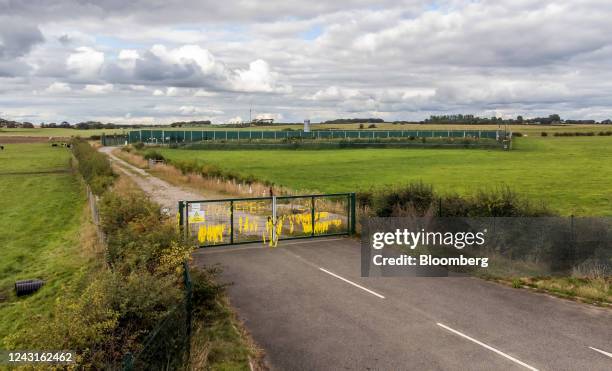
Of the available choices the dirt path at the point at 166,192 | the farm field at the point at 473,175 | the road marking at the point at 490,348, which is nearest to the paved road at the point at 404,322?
the road marking at the point at 490,348

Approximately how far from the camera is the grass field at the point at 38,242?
14.8 m

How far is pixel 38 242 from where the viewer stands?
23.3 metres

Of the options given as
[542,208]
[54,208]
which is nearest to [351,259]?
[542,208]

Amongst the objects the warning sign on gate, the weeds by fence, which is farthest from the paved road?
the warning sign on gate

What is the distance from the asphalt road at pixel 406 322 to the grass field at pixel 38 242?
455cm

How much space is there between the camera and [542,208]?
1608 cm

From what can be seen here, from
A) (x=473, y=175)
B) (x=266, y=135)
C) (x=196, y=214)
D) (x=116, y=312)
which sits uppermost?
(x=266, y=135)

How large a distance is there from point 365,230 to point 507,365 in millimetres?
10541

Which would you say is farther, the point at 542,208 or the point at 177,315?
the point at 542,208

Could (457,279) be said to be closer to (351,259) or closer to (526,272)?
(526,272)

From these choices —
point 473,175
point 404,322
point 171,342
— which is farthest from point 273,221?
point 473,175

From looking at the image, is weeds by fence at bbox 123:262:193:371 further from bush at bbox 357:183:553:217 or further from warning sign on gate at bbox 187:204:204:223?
bush at bbox 357:183:553:217

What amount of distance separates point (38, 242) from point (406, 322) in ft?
61.2

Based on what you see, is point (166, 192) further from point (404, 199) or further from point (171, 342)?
point (171, 342)
